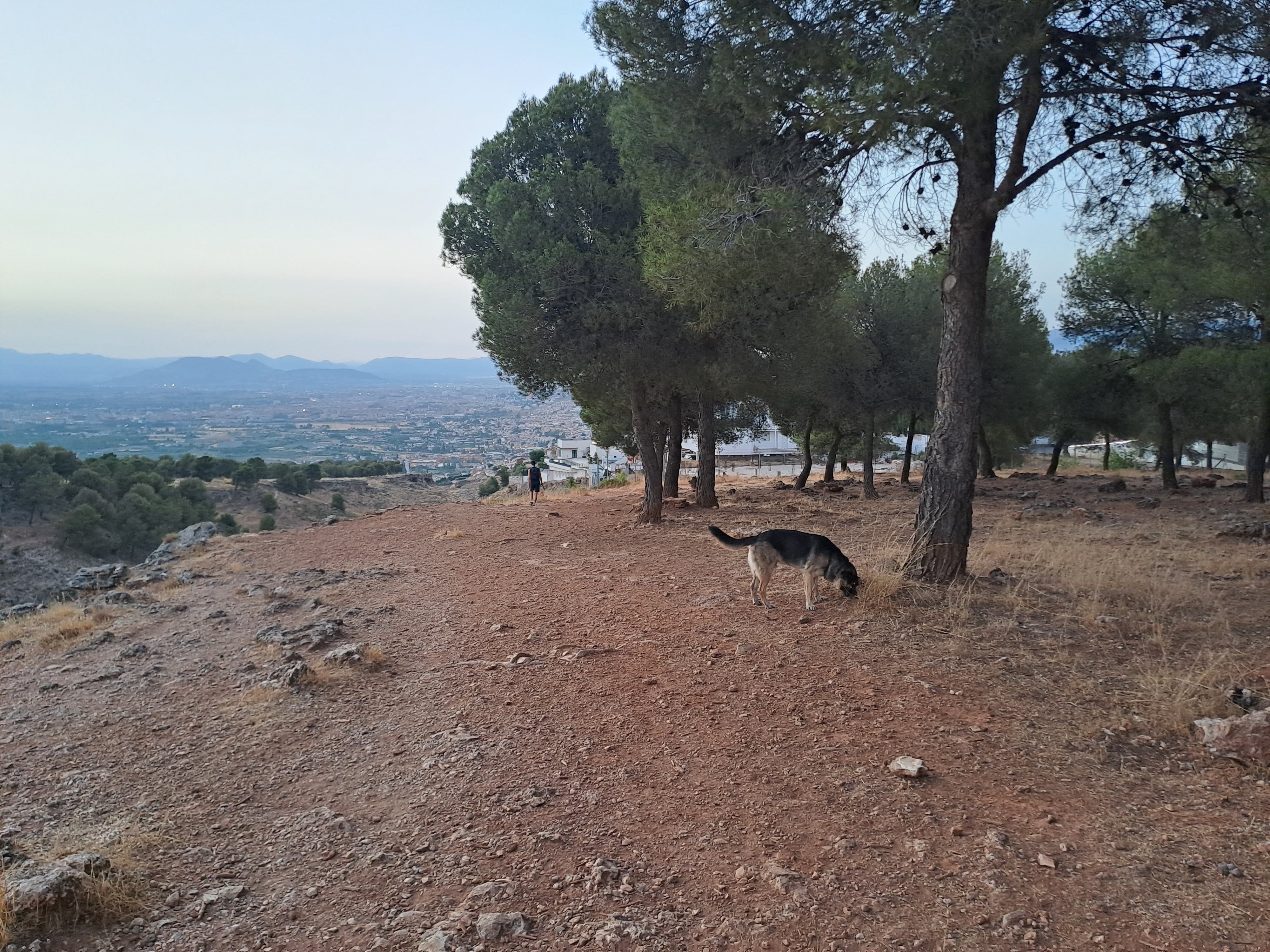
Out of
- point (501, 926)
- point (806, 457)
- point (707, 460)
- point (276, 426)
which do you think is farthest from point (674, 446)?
point (276, 426)

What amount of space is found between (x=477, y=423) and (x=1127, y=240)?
4580 inches

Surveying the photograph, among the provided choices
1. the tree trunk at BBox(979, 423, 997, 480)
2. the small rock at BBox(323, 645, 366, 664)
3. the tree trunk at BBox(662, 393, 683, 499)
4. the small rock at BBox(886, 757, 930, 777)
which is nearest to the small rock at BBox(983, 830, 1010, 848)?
the small rock at BBox(886, 757, 930, 777)

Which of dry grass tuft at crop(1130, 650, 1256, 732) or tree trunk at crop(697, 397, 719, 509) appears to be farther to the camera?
tree trunk at crop(697, 397, 719, 509)

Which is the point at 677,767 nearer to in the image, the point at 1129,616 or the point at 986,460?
the point at 1129,616

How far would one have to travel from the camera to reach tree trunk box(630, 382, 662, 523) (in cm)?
1518

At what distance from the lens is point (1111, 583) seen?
25.5ft

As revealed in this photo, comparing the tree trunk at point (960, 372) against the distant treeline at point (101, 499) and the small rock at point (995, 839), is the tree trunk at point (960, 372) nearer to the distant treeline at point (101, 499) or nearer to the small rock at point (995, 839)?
the small rock at point (995, 839)

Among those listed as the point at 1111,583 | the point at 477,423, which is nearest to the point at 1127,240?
the point at 1111,583

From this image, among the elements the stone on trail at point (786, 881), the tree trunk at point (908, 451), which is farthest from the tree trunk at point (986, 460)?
the stone on trail at point (786, 881)

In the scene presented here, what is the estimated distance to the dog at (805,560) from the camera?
7.06m

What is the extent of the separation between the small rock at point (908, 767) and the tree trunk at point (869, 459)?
1697 centimetres

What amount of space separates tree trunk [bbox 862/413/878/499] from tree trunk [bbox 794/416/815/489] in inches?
94.4

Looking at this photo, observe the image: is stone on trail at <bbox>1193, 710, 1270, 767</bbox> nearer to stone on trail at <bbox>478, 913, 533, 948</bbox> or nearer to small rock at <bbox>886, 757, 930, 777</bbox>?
small rock at <bbox>886, 757, 930, 777</bbox>

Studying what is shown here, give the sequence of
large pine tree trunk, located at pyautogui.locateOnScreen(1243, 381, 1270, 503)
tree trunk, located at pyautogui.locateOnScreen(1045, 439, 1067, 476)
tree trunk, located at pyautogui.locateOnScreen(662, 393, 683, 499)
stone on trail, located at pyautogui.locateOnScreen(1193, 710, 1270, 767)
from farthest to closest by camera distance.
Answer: tree trunk, located at pyautogui.locateOnScreen(1045, 439, 1067, 476) < tree trunk, located at pyautogui.locateOnScreen(662, 393, 683, 499) < large pine tree trunk, located at pyautogui.locateOnScreen(1243, 381, 1270, 503) < stone on trail, located at pyautogui.locateOnScreen(1193, 710, 1270, 767)
